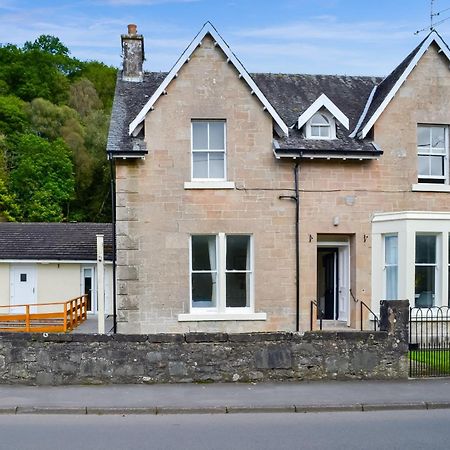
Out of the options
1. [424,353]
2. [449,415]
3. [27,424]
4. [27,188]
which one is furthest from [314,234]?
[27,188]

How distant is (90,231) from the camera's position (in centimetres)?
3656

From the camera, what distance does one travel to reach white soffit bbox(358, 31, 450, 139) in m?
20.7

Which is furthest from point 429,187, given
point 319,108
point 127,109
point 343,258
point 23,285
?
point 23,285

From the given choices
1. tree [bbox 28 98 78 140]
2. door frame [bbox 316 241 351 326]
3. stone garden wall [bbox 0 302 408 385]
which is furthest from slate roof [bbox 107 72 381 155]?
tree [bbox 28 98 78 140]

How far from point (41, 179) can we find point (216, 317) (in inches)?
1773

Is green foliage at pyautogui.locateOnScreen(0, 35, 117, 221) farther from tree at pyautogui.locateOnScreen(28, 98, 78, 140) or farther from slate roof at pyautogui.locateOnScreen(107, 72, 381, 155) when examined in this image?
slate roof at pyautogui.locateOnScreen(107, 72, 381, 155)

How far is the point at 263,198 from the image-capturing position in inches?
805

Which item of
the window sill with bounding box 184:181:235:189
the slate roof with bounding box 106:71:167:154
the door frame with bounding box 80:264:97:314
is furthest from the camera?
the door frame with bounding box 80:264:97:314

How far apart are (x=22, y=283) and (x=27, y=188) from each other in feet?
96.2

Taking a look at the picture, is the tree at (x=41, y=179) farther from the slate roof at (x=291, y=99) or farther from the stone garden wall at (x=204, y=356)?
the stone garden wall at (x=204, y=356)

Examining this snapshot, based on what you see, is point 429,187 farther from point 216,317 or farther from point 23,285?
point 23,285

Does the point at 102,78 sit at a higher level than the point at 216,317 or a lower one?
higher

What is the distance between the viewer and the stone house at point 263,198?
20.0m

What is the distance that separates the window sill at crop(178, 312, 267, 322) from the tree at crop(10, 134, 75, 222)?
41442 mm
